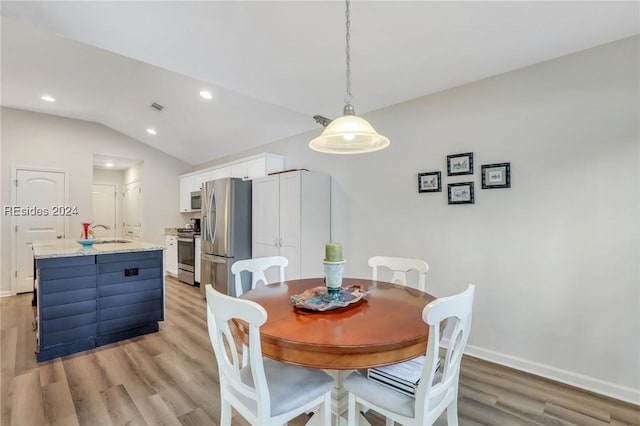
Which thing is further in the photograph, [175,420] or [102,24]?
[102,24]

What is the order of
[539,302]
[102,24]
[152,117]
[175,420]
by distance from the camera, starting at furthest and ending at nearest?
[152,117], [539,302], [102,24], [175,420]

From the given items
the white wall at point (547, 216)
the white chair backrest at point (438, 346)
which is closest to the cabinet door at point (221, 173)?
the white wall at point (547, 216)

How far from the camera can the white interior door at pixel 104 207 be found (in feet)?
24.6

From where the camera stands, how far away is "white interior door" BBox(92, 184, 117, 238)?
7508 mm

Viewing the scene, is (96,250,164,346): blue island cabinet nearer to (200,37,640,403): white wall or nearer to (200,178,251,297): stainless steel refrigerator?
(200,178,251,297): stainless steel refrigerator

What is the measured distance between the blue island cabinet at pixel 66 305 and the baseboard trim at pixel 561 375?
359 cm

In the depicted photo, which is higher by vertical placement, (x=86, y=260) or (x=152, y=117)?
(x=152, y=117)

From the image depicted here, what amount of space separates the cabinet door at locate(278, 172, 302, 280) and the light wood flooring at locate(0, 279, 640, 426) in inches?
50.4

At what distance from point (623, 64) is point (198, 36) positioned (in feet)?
9.79

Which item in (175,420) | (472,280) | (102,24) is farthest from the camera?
(472,280)

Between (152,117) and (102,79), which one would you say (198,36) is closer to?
(102,79)

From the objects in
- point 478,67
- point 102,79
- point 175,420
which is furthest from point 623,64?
point 102,79

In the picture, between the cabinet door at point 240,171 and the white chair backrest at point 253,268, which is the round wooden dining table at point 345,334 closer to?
the white chair backrest at point 253,268

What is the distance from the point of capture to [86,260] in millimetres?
2783
